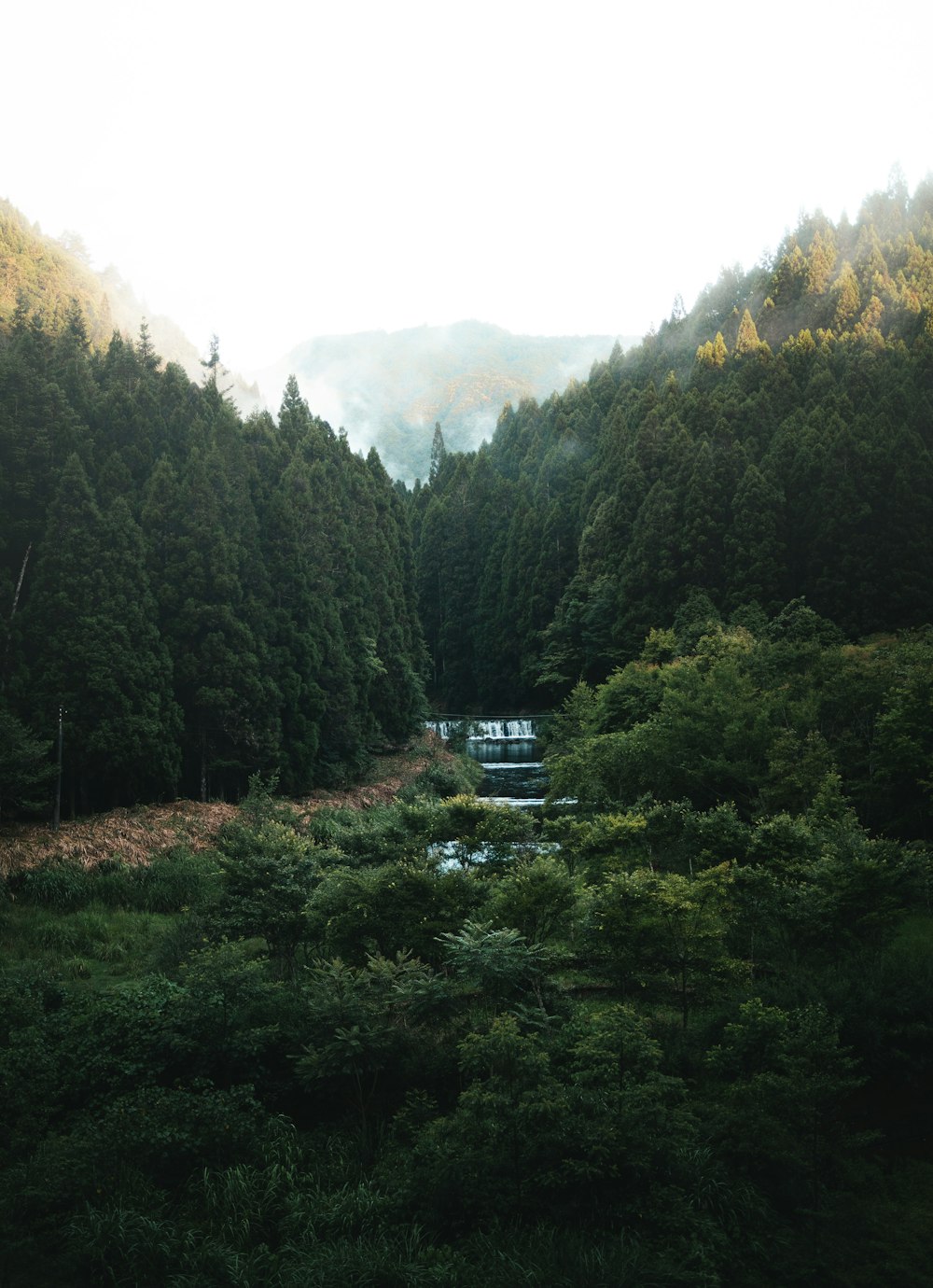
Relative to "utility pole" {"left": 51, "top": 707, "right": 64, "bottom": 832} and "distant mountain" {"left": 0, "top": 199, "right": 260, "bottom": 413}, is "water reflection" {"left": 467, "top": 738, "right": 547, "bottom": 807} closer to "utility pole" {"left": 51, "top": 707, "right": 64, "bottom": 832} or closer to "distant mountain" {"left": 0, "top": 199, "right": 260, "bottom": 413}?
"utility pole" {"left": 51, "top": 707, "right": 64, "bottom": 832}

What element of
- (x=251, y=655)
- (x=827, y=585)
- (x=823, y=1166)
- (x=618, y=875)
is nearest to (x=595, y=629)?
(x=827, y=585)

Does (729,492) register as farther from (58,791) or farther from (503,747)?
(58,791)

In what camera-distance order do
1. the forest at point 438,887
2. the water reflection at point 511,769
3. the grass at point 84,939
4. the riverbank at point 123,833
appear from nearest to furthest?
the forest at point 438,887
the grass at point 84,939
the riverbank at point 123,833
the water reflection at point 511,769

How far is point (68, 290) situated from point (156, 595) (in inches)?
1428

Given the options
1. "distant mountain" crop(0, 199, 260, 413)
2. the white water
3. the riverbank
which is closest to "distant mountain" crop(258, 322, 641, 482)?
"distant mountain" crop(0, 199, 260, 413)

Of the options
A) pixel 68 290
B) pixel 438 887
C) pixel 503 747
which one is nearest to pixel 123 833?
pixel 438 887

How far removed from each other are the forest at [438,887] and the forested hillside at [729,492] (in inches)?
10.7

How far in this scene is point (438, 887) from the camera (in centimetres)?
988

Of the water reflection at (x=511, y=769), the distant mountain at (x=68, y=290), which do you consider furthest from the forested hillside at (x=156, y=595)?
the distant mountain at (x=68, y=290)

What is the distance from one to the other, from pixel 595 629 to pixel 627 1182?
35353 mm

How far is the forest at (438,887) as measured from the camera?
5930 millimetres

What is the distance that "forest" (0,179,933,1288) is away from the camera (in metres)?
5.93

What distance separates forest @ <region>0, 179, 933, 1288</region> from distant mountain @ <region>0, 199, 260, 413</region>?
5.87 m

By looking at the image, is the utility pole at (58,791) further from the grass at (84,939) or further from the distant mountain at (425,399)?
the distant mountain at (425,399)
